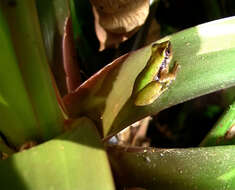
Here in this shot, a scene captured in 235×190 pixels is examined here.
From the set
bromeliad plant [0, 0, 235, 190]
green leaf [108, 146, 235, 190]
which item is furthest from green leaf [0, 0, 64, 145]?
green leaf [108, 146, 235, 190]

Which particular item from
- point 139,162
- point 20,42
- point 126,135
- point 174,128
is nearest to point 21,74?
point 20,42

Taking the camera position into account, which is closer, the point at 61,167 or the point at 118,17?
the point at 61,167

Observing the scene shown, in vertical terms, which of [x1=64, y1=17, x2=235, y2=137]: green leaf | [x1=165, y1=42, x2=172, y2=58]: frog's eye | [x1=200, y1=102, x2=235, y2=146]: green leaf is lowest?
[x1=200, y1=102, x2=235, y2=146]: green leaf

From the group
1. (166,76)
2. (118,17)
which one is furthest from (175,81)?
(118,17)

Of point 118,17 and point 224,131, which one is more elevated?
point 118,17

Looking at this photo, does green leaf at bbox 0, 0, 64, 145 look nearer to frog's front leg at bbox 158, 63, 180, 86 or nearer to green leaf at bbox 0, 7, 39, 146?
green leaf at bbox 0, 7, 39, 146

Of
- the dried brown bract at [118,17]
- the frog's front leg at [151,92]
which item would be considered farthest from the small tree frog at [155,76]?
the dried brown bract at [118,17]

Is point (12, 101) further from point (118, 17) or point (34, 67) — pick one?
point (118, 17)

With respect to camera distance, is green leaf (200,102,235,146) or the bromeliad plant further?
green leaf (200,102,235,146)
